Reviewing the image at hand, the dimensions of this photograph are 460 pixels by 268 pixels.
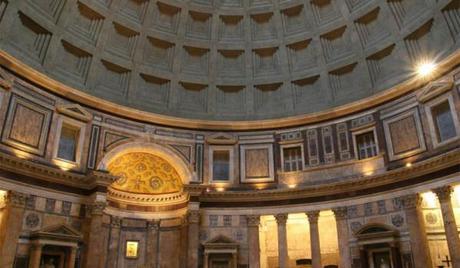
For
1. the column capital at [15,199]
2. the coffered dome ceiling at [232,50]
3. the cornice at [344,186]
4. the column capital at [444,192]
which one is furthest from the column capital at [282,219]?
the column capital at [15,199]

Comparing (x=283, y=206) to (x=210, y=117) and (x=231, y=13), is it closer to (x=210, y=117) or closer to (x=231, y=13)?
(x=210, y=117)

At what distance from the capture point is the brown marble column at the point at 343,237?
2427cm

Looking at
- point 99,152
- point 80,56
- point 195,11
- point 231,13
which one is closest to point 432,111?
point 231,13

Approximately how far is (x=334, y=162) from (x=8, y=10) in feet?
69.9

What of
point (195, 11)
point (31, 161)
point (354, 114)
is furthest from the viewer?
point (195, 11)

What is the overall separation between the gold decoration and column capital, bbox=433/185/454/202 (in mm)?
15892

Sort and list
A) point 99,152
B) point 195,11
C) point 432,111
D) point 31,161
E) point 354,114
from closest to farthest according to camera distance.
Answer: point 31,161 → point 432,111 → point 99,152 → point 354,114 → point 195,11

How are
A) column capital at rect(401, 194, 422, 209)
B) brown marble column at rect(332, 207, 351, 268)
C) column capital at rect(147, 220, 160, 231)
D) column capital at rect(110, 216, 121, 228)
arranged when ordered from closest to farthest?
column capital at rect(401, 194, 422, 209)
brown marble column at rect(332, 207, 351, 268)
column capital at rect(110, 216, 121, 228)
column capital at rect(147, 220, 160, 231)

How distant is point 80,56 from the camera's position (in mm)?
26625

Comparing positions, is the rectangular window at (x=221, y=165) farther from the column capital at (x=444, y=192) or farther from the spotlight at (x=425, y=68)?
the spotlight at (x=425, y=68)

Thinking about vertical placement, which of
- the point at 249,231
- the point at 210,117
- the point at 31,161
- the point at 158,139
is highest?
the point at 210,117

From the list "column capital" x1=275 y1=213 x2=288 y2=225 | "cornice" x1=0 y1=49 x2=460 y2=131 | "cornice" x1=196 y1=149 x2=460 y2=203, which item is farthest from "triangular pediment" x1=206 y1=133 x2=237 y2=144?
"column capital" x1=275 y1=213 x2=288 y2=225

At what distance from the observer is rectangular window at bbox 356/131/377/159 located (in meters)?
26.1

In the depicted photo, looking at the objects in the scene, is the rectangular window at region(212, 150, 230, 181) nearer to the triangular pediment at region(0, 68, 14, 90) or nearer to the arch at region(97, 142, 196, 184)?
the arch at region(97, 142, 196, 184)
